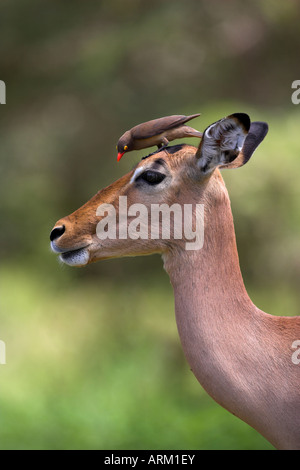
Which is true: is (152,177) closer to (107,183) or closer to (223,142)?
(223,142)

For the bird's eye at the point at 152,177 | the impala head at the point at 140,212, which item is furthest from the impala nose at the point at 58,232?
the bird's eye at the point at 152,177

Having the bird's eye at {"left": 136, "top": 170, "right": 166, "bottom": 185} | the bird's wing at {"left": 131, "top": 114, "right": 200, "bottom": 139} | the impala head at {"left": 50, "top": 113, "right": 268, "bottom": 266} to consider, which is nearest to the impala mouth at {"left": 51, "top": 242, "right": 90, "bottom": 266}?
the impala head at {"left": 50, "top": 113, "right": 268, "bottom": 266}

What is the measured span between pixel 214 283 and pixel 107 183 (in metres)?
3.55

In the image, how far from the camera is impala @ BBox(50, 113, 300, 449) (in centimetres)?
179

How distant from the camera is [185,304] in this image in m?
1.89

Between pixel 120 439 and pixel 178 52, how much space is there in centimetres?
393

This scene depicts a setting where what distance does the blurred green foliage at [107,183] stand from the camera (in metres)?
4.33

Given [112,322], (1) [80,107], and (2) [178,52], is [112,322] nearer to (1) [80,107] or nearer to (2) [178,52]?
(1) [80,107]

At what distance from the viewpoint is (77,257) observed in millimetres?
1931

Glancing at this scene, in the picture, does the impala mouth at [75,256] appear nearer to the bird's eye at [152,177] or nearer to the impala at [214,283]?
the impala at [214,283]

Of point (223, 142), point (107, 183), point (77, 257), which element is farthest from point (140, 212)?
point (107, 183)

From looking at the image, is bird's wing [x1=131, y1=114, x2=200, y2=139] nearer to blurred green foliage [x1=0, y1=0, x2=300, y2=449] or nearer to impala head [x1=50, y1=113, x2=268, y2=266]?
impala head [x1=50, y1=113, x2=268, y2=266]

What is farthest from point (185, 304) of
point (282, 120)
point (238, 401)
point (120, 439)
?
point (282, 120)

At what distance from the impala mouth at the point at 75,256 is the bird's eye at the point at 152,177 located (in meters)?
0.29
